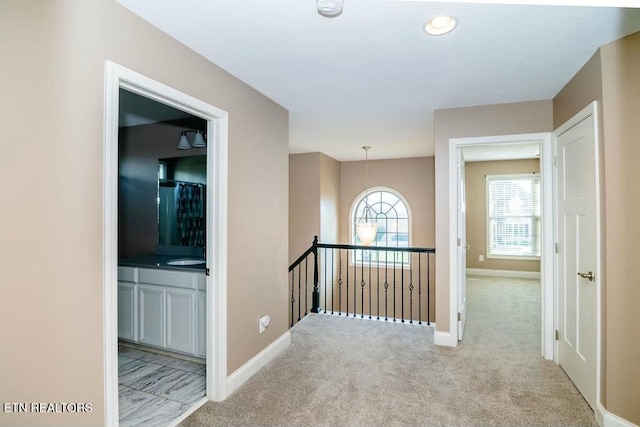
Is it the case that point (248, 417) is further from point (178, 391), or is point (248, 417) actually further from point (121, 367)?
point (121, 367)

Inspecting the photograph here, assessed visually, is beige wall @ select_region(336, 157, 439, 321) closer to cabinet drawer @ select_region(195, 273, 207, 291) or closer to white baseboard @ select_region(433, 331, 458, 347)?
white baseboard @ select_region(433, 331, 458, 347)

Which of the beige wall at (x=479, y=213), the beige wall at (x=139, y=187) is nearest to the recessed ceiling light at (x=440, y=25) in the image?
the beige wall at (x=139, y=187)

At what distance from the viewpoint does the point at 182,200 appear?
365 centimetres

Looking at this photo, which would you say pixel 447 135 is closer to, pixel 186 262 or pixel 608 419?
pixel 608 419

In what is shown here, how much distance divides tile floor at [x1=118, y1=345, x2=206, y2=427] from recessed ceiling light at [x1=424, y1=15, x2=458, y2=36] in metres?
2.83

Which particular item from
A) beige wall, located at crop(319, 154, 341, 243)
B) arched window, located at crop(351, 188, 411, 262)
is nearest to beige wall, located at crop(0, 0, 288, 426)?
beige wall, located at crop(319, 154, 341, 243)

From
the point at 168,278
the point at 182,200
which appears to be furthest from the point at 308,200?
the point at 168,278

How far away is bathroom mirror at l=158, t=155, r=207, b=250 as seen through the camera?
3.57 meters

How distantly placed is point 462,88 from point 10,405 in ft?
10.9

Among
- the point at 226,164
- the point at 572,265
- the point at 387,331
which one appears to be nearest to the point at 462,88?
the point at 572,265

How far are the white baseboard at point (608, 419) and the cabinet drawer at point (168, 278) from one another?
2.93m

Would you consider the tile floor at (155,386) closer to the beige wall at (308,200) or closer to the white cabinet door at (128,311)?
the white cabinet door at (128,311)

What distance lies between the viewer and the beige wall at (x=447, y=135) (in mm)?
3152

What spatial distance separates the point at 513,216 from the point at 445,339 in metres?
4.53
